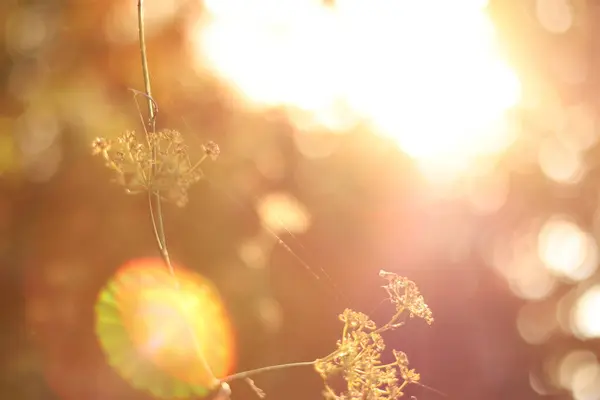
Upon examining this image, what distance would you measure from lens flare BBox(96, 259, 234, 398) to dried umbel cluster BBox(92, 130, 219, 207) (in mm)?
416

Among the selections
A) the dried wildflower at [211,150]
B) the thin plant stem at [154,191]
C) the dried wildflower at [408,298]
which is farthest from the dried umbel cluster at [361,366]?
the dried wildflower at [211,150]

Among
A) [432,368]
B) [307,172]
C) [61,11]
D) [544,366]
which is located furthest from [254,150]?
[544,366]

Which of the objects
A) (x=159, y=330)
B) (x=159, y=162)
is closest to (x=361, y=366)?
(x=159, y=162)

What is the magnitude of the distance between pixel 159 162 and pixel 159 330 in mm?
1915

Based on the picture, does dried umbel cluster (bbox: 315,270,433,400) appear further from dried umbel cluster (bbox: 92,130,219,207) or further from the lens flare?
dried umbel cluster (bbox: 92,130,219,207)

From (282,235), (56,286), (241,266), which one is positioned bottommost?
(282,235)

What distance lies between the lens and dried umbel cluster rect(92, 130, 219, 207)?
5.28 ft

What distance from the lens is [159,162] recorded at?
163 centimetres

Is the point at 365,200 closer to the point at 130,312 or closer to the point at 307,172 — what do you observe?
the point at 307,172

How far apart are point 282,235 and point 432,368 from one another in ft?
6.52

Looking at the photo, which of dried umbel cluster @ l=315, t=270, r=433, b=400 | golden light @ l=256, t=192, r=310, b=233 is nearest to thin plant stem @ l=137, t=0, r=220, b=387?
dried umbel cluster @ l=315, t=270, r=433, b=400

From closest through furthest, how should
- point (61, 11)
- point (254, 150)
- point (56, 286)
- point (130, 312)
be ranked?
point (130, 312) → point (56, 286) → point (61, 11) → point (254, 150)

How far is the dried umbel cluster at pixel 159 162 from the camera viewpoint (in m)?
1.61

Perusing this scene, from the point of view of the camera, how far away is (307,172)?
645 centimetres
